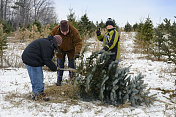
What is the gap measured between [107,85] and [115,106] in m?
0.49

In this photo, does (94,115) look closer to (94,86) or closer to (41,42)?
(94,86)

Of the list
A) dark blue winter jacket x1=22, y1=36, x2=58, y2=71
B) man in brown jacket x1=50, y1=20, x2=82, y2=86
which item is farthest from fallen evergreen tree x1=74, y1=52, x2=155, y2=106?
man in brown jacket x1=50, y1=20, x2=82, y2=86

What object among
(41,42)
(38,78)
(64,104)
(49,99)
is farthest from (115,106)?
(41,42)

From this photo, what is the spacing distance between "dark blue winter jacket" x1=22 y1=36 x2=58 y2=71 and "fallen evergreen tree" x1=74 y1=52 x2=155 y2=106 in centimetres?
73

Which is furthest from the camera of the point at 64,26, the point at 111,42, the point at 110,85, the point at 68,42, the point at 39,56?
the point at 68,42

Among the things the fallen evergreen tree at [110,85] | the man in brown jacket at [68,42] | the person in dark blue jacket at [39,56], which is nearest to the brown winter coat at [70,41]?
the man in brown jacket at [68,42]

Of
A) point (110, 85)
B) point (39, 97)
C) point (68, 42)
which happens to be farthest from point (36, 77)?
point (110, 85)

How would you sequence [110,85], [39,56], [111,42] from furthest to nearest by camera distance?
1. [111,42]
2. [39,56]
3. [110,85]

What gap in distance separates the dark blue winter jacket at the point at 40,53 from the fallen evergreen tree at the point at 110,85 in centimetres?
73

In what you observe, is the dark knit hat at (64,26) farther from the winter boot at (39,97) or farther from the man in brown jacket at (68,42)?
the winter boot at (39,97)

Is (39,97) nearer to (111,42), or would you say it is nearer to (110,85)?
(110,85)

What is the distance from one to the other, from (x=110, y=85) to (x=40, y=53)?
171cm

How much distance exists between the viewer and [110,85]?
3.54 metres

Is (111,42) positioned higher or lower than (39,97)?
higher
